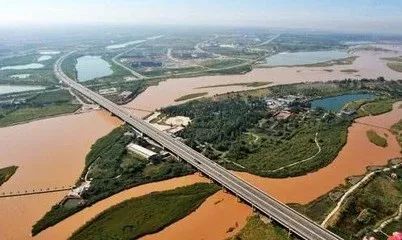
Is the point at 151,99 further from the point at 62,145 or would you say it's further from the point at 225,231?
the point at 225,231

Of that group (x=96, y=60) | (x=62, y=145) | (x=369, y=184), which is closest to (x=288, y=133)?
(x=369, y=184)

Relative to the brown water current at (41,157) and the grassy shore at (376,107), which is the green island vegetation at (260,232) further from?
the grassy shore at (376,107)

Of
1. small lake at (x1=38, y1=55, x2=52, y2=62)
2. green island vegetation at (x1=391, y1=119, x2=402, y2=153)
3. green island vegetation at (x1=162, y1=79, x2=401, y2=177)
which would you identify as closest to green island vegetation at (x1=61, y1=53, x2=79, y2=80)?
small lake at (x1=38, y1=55, x2=52, y2=62)

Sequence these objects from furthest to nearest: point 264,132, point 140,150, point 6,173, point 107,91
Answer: point 107,91 → point 264,132 → point 140,150 → point 6,173

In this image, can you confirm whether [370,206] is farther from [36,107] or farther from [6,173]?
[36,107]

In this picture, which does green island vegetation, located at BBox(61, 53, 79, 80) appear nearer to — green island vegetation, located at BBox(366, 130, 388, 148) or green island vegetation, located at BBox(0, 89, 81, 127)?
green island vegetation, located at BBox(0, 89, 81, 127)

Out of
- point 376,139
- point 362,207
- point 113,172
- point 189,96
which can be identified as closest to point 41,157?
point 113,172
